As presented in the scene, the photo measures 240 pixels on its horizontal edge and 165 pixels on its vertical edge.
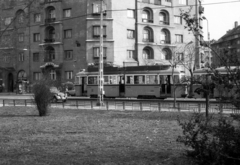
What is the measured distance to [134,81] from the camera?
32.4 metres

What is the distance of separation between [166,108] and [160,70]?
11197mm

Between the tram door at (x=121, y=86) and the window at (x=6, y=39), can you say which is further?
the tram door at (x=121, y=86)

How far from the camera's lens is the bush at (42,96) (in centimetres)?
1586

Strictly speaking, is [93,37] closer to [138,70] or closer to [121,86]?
[121,86]

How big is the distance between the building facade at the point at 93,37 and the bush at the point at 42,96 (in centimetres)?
3371

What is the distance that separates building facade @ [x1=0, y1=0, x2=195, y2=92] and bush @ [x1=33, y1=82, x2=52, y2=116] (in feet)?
111

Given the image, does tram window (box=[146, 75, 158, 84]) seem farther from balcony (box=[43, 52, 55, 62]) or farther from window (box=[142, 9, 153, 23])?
balcony (box=[43, 52, 55, 62])

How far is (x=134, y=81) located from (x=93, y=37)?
2102cm

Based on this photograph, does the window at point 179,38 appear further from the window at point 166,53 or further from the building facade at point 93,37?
the window at point 166,53

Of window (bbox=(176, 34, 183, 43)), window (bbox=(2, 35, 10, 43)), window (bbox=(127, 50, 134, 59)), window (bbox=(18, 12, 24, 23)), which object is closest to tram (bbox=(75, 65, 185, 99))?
window (bbox=(2, 35, 10, 43))

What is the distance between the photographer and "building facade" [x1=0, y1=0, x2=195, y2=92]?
5119 centimetres

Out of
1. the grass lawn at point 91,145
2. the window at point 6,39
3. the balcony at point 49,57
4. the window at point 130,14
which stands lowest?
the grass lawn at point 91,145

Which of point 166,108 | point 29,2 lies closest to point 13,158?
point 29,2

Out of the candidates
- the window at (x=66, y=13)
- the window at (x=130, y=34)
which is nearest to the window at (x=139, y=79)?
the window at (x=130, y=34)
